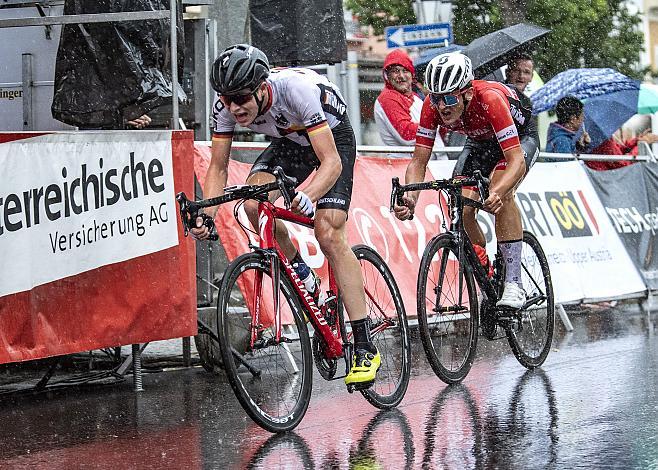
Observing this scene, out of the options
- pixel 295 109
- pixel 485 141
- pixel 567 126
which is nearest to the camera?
pixel 295 109

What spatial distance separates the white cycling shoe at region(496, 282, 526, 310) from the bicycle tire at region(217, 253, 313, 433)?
2.22 m

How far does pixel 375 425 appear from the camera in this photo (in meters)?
6.75

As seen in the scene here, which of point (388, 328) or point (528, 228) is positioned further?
point (528, 228)

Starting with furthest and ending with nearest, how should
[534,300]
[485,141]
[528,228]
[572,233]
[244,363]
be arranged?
1. [572,233]
2. [528,228]
3. [534,300]
4. [485,141]
5. [244,363]

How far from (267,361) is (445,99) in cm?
246

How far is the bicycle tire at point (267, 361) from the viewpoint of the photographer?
20.4 feet

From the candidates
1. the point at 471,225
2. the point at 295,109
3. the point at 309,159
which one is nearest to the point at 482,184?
→ the point at 471,225

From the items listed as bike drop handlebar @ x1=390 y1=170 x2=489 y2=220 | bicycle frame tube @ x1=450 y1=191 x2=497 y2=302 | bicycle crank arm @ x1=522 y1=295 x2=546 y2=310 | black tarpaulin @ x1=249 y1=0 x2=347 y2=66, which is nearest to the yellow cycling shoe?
bike drop handlebar @ x1=390 y1=170 x2=489 y2=220

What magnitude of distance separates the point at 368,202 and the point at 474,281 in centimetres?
260

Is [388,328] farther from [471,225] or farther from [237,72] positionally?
[237,72]

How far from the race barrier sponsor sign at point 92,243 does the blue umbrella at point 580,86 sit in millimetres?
8060

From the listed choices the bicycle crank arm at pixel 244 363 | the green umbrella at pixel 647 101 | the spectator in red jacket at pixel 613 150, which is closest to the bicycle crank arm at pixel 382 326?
the bicycle crank arm at pixel 244 363

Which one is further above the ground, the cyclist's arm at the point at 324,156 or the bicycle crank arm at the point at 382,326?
the cyclist's arm at the point at 324,156

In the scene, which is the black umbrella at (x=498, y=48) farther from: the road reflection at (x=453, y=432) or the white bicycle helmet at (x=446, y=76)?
the road reflection at (x=453, y=432)
